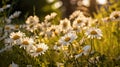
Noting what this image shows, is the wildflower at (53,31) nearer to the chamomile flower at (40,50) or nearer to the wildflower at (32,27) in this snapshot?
the wildflower at (32,27)

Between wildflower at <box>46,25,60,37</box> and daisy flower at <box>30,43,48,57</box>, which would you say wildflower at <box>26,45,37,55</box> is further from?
wildflower at <box>46,25,60,37</box>

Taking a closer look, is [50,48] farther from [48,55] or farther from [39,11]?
[39,11]

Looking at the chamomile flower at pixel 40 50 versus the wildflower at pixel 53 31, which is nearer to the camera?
the chamomile flower at pixel 40 50

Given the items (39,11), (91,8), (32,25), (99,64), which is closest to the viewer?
(99,64)

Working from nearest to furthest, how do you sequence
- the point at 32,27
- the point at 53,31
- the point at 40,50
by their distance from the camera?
1. the point at 40,50
2. the point at 53,31
3. the point at 32,27

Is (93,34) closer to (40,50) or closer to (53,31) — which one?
(40,50)

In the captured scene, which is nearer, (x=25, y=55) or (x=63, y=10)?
(x=25, y=55)

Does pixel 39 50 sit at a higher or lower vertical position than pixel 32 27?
lower

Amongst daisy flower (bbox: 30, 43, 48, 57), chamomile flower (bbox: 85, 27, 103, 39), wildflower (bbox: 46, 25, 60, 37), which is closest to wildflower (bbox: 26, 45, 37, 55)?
daisy flower (bbox: 30, 43, 48, 57)

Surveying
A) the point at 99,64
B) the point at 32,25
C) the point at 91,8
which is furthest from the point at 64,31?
the point at 91,8

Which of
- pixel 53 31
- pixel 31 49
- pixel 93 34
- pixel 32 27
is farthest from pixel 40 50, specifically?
pixel 32 27

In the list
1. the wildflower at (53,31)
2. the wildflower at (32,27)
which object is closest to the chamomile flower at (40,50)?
the wildflower at (53,31)
